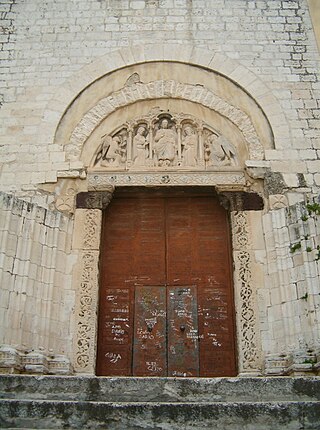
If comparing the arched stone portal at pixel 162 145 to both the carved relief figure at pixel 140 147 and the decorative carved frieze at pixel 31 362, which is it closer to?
the carved relief figure at pixel 140 147

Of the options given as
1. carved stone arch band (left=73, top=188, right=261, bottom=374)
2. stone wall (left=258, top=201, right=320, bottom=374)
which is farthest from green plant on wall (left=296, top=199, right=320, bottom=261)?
carved stone arch band (left=73, top=188, right=261, bottom=374)

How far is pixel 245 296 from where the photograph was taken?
29.5 feet

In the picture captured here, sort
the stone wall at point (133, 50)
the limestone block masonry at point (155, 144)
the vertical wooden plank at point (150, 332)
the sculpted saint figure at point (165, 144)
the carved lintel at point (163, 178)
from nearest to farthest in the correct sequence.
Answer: the limestone block masonry at point (155, 144) < the vertical wooden plank at point (150, 332) < the stone wall at point (133, 50) < the carved lintel at point (163, 178) < the sculpted saint figure at point (165, 144)

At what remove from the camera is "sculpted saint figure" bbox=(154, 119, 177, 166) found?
1014 centimetres

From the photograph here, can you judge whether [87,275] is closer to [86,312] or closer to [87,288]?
[87,288]

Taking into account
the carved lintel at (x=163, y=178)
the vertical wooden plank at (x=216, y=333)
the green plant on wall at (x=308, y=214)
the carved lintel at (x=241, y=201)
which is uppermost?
the carved lintel at (x=163, y=178)

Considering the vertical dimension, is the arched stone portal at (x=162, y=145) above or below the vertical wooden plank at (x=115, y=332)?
above

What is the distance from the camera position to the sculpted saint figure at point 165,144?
33.3ft

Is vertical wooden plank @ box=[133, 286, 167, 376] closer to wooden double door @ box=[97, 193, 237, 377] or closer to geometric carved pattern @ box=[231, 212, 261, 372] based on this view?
wooden double door @ box=[97, 193, 237, 377]

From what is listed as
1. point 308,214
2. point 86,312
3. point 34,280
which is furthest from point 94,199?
point 308,214

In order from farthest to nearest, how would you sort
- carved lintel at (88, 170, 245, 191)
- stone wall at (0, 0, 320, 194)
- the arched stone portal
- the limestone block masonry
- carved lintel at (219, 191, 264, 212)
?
carved lintel at (88, 170, 245, 191) → stone wall at (0, 0, 320, 194) → carved lintel at (219, 191, 264, 212) → the arched stone portal → the limestone block masonry

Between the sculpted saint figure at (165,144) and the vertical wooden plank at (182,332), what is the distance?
2.33 metres

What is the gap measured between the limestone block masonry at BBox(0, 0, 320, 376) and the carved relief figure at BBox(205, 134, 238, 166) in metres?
0.03

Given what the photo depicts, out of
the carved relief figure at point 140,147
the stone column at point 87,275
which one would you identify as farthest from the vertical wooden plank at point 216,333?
the carved relief figure at point 140,147
